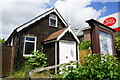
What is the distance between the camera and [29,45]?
8.11m

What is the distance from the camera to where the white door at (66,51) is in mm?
7408

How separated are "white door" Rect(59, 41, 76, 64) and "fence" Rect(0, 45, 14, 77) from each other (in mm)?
3357

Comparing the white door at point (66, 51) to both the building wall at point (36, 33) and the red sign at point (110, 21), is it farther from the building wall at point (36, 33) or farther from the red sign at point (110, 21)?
the red sign at point (110, 21)

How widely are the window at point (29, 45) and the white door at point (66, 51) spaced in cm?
241

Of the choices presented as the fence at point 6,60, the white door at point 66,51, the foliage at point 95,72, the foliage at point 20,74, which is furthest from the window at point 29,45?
the foliage at point 95,72

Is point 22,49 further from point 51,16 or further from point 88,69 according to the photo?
point 88,69

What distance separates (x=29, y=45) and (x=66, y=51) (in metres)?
3.08

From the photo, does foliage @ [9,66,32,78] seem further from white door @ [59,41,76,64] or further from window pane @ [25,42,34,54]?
white door @ [59,41,76,64]

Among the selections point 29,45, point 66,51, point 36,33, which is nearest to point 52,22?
point 36,33

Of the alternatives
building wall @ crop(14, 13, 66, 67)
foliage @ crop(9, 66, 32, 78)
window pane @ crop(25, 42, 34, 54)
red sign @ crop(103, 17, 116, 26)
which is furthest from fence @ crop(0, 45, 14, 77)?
red sign @ crop(103, 17, 116, 26)

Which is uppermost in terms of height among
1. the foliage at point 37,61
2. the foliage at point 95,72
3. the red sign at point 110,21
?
the red sign at point 110,21

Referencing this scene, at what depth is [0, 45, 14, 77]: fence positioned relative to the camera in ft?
19.8

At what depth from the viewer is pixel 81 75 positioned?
1757mm

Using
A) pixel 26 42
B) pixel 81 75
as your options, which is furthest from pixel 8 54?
pixel 81 75
